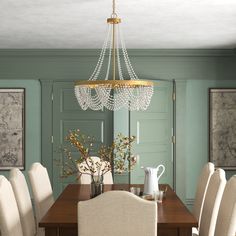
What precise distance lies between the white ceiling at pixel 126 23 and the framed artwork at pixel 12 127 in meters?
0.74

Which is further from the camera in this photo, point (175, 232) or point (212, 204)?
point (212, 204)

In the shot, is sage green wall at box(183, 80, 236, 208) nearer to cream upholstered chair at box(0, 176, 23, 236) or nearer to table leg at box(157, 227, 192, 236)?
table leg at box(157, 227, 192, 236)

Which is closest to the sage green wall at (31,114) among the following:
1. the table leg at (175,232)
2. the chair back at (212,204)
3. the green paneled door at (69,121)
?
the green paneled door at (69,121)

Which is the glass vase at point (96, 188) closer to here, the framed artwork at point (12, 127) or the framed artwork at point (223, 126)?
the framed artwork at point (12, 127)

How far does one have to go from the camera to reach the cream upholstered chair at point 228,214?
3.14 m

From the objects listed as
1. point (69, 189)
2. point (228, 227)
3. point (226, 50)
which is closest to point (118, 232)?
point (228, 227)

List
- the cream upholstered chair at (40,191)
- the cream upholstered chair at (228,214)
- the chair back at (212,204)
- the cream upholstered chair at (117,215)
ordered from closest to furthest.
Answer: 1. the cream upholstered chair at (117,215)
2. the cream upholstered chair at (228,214)
3. the chair back at (212,204)
4. the cream upholstered chair at (40,191)

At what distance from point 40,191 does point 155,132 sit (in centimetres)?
279

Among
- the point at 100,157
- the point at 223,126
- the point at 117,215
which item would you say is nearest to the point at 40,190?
the point at 100,157

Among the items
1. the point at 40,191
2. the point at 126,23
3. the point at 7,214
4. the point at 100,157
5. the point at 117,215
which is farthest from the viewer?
the point at 126,23

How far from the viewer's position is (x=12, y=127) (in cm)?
683

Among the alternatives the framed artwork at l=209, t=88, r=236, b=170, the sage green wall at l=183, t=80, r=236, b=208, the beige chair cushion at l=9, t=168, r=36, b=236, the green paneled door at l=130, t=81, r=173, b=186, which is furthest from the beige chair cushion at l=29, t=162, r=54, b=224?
the framed artwork at l=209, t=88, r=236, b=170

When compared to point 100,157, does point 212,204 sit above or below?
below

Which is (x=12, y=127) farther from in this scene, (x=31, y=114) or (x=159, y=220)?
(x=159, y=220)
